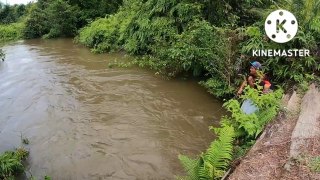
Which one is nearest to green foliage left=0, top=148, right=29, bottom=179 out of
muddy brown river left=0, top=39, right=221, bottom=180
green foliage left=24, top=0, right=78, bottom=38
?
muddy brown river left=0, top=39, right=221, bottom=180

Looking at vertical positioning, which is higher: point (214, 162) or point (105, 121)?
→ point (214, 162)

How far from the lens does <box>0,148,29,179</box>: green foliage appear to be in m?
5.83

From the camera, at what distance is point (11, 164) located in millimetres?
5977

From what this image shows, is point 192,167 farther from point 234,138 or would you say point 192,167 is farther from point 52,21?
point 52,21

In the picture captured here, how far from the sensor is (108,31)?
18.2 m

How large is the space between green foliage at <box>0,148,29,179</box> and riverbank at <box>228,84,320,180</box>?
153 inches

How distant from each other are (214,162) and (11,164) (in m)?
3.63

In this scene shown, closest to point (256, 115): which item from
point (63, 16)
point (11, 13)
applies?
point (63, 16)

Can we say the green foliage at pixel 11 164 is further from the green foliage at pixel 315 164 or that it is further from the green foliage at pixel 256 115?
the green foliage at pixel 315 164

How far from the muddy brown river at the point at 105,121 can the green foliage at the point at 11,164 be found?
241mm

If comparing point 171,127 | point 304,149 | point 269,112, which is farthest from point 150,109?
point 304,149

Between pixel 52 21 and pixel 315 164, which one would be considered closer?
pixel 315 164

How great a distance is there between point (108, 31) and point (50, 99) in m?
8.80

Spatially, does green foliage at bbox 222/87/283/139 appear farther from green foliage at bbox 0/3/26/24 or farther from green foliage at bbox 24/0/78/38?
green foliage at bbox 0/3/26/24
